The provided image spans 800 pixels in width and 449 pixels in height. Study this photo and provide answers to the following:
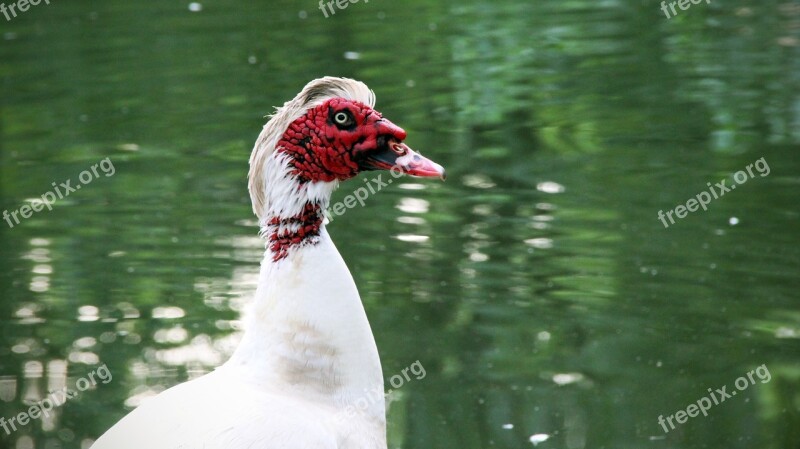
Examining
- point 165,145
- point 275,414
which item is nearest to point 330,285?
point 275,414

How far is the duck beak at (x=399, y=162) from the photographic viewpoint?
12.8 feet

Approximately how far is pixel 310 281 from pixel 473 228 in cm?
375

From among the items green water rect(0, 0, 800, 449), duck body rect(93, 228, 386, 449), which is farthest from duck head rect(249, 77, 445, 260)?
green water rect(0, 0, 800, 449)

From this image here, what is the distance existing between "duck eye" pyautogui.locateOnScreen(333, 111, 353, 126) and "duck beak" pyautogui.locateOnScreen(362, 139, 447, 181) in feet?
0.46

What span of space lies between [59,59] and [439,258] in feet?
21.7

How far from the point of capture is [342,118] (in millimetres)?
3838

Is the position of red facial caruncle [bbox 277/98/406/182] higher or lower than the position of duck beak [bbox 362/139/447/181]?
higher

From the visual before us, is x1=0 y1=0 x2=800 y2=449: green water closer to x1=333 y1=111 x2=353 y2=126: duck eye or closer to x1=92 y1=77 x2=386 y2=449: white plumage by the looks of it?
x1=92 y1=77 x2=386 y2=449: white plumage

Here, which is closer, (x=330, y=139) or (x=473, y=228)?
(x=330, y=139)

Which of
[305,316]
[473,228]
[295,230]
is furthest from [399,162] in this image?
[473,228]

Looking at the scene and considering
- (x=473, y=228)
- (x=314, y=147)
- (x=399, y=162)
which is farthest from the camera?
(x=473, y=228)

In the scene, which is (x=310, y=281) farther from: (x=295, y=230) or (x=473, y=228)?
(x=473, y=228)

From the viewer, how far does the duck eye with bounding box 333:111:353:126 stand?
3828mm

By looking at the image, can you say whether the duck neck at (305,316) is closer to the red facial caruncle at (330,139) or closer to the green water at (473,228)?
the red facial caruncle at (330,139)
